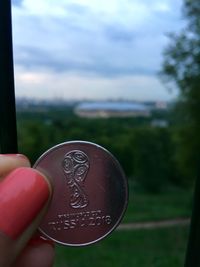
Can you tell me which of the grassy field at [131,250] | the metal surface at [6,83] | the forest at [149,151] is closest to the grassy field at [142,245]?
the grassy field at [131,250]

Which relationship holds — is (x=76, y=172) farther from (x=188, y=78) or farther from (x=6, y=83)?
(x=188, y=78)

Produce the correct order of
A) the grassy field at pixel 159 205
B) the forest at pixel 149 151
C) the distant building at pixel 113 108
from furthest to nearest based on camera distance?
1. the forest at pixel 149 151
2. the grassy field at pixel 159 205
3. the distant building at pixel 113 108

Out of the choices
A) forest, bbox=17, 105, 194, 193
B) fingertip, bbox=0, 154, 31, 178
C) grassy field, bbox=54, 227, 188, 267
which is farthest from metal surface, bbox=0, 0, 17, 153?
forest, bbox=17, 105, 194, 193

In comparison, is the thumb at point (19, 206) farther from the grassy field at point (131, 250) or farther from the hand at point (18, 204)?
the grassy field at point (131, 250)

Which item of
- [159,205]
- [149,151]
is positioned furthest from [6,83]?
[149,151]

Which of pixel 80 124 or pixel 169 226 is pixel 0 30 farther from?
pixel 169 226

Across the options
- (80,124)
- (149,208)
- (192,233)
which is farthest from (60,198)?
(149,208)
